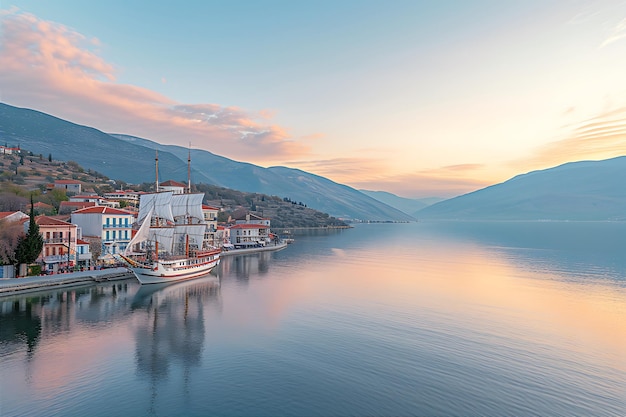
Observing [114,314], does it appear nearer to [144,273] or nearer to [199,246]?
[144,273]

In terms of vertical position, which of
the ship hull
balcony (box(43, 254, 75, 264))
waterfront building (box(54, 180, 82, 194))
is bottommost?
the ship hull

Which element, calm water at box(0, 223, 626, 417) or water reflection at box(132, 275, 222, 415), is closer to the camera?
calm water at box(0, 223, 626, 417)

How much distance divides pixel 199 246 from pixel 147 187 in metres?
109

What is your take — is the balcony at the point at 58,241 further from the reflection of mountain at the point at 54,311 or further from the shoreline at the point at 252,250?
the shoreline at the point at 252,250

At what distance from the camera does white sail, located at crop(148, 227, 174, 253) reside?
209 feet

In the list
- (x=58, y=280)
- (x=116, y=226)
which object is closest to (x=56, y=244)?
(x=58, y=280)

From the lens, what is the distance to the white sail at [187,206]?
233 feet

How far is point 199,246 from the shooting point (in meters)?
65.3

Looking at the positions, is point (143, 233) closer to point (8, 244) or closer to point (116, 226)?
point (116, 226)

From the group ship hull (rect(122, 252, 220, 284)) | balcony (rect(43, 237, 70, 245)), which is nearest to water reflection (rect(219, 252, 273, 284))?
ship hull (rect(122, 252, 220, 284))

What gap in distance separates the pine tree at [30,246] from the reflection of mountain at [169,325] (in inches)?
500

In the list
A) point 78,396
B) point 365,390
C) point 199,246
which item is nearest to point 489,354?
point 365,390

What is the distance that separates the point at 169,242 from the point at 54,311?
29040 mm

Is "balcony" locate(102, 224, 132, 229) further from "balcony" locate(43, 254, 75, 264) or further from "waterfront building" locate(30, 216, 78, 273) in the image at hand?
"balcony" locate(43, 254, 75, 264)
